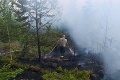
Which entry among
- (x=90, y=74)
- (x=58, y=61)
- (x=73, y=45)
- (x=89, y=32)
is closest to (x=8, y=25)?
(x=58, y=61)

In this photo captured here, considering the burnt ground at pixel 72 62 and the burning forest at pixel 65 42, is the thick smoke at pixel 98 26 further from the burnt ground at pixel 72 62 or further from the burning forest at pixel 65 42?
the burnt ground at pixel 72 62

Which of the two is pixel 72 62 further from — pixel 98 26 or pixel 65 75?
pixel 65 75

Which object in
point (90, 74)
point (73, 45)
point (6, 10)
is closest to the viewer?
point (90, 74)

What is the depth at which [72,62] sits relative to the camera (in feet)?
55.4

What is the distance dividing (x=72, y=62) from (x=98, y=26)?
19.8 feet

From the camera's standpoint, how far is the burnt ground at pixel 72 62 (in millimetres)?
14195

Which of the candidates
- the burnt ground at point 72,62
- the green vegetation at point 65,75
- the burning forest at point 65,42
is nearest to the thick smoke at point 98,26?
the burning forest at point 65,42

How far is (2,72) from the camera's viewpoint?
23.3ft

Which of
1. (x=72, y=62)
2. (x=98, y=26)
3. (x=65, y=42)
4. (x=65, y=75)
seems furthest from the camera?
(x=98, y=26)

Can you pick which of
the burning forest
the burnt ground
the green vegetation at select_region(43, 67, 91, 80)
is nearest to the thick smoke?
the burning forest

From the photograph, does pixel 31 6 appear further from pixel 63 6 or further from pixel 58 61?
pixel 63 6

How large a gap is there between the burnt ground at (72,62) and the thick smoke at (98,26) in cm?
70

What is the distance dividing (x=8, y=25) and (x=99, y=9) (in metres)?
8.75

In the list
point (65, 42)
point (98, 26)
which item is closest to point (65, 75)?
point (65, 42)
